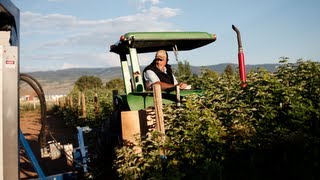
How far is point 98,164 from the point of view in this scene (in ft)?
23.4

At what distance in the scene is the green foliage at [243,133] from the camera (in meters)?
3.77

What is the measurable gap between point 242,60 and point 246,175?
5.75ft

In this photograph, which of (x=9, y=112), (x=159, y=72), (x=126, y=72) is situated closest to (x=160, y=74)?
(x=159, y=72)

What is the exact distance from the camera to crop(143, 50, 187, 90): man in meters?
5.82

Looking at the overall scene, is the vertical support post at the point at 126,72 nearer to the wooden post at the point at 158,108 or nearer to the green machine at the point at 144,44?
the green machine at the point at 144,44

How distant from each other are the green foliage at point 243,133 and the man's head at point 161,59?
118 centimetres

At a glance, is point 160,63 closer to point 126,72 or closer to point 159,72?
point 159,72

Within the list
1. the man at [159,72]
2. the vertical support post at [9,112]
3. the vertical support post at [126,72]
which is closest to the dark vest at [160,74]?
the man at [159,72]

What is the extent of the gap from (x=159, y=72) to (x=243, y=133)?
6.93ft

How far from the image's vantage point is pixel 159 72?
6.04 m

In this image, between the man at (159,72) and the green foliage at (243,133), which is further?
the man at (159,72)

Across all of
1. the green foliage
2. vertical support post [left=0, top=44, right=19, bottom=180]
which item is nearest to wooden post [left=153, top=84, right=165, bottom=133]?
the green foliage

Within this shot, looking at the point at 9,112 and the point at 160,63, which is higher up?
the point at 160,63

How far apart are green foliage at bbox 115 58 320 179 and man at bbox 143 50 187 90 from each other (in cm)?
81
